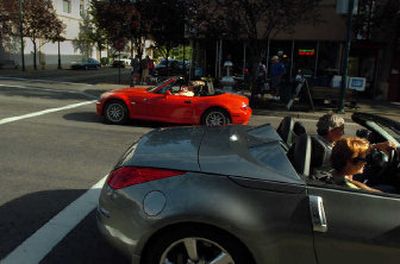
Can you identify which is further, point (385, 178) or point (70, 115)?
point (70, 115)

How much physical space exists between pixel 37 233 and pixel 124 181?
5.35 feet

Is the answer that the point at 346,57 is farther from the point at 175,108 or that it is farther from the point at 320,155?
the point at 320,155

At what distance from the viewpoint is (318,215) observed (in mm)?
3027

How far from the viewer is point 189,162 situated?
336 cm

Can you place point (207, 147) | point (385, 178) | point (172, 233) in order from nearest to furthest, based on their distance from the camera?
point (172, 233)
point (207, 147)
point (385, 178)

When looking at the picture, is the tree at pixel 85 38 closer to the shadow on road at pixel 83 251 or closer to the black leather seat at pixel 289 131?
the shadow on road at pixel 83 251

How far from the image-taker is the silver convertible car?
3025 millimetres

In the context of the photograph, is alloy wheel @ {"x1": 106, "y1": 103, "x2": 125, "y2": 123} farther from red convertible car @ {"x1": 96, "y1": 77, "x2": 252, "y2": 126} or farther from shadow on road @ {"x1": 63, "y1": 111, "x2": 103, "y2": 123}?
shadow on road @ {"x1": 63, "y1": 111, "x2": 103, "y2": 123}

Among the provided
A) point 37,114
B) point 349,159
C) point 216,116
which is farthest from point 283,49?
point 349,159

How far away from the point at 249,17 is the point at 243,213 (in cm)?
1403

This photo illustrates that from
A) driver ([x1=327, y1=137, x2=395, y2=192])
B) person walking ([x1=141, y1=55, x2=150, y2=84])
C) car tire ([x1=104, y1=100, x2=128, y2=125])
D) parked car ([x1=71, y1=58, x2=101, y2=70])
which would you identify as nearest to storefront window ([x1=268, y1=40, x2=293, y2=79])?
person walking ([x1=141, y1=55, x2=150, y2=84])

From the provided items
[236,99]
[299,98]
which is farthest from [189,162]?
[299,98]

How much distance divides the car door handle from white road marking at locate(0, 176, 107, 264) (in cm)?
232

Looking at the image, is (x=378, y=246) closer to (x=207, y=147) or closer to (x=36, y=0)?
(x=207, y=147)
